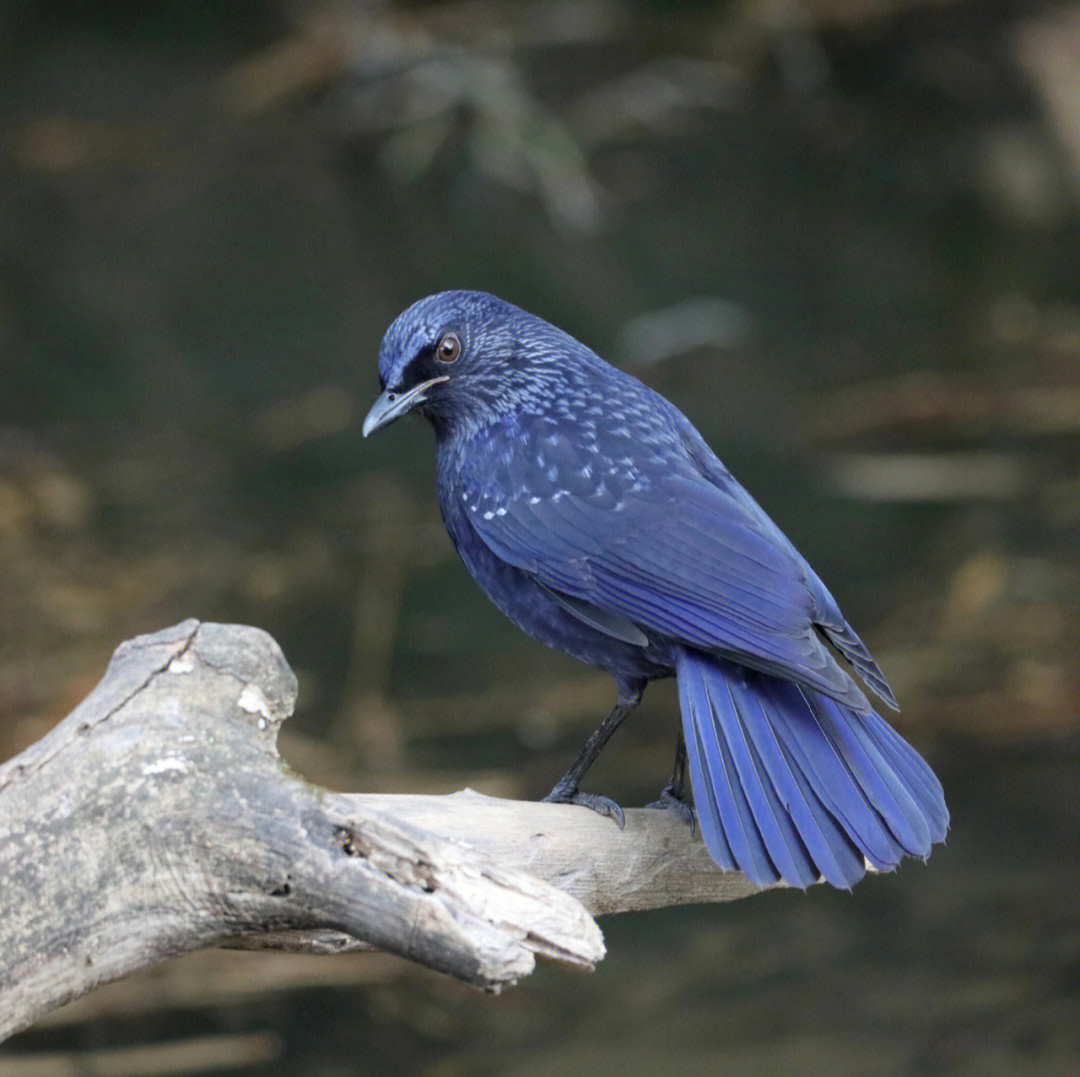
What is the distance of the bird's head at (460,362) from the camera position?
2.90 metres

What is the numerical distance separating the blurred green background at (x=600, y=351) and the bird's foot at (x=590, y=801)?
1044mm

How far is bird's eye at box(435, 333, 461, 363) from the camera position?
2924 mm

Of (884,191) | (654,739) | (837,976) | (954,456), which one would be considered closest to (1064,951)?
(837,976)

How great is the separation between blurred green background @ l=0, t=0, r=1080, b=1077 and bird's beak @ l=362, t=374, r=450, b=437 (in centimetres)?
153

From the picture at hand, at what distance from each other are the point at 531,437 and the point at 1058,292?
4103 mm

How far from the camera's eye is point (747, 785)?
2.41 meters

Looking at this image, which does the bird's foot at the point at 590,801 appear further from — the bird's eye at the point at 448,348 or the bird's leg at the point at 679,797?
the bird's eye at the point at 448,348

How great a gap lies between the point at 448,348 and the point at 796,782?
1.03 m

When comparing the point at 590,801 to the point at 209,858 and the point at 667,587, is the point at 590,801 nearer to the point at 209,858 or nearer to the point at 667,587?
the point at 667,587

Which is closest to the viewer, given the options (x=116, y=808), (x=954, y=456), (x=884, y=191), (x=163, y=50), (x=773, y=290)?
(x=116, y=808)

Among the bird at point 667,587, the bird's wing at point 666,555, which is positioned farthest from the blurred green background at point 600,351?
the bird's wing at point 666,555

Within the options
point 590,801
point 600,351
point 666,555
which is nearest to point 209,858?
point 590,801

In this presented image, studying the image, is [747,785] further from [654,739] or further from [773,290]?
[773,290]

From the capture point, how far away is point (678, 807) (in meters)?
2.71
